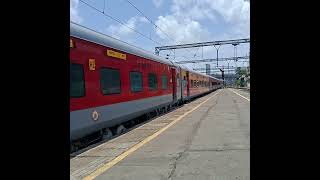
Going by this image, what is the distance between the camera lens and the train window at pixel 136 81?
15477 millimetres

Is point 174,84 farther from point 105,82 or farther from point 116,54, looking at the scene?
point 105,82

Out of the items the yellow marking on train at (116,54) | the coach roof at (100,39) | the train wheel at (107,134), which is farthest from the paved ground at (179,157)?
the coach roof at (100,39)

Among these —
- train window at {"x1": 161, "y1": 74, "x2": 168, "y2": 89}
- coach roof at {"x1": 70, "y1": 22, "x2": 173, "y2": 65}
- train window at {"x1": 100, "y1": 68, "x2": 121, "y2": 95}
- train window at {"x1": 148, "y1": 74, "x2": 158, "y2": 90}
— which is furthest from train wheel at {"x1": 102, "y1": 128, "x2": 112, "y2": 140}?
train window at {"x1": 161, "y1": 74, "x2": 168, "y2": 89}

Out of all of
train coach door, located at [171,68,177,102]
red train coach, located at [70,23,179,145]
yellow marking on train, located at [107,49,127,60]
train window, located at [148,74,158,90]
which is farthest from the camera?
train coach door, located at [171,68,177,102]

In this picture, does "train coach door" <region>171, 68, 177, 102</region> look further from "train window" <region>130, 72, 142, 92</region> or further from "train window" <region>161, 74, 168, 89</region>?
"train window" <region>130, 72, 142, 92</region>

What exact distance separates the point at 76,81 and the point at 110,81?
8.97 ft

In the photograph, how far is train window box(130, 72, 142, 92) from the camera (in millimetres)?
15477

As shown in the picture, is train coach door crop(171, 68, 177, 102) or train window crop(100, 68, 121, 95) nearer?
train window crop(100, 68, 121, 95)

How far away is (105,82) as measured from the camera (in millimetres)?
12203

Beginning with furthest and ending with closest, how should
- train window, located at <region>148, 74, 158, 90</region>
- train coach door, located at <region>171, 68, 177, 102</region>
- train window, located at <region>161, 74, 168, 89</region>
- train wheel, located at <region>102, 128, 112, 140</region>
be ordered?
1. train coach door, located at <region>171, 68, 177, 102</region>
2. train window, located at <region>161, 74, 168, 89</region>
3. train window, located at <region>148, 74, 158, 90</region>
4. train wheel, located at <region>102, 128, 112, 140</region>

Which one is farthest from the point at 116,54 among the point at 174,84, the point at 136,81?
the point at 174,84

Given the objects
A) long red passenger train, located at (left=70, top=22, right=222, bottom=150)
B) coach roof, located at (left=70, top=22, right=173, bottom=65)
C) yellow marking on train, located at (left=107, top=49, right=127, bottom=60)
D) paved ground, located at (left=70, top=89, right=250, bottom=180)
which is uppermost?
coach roof, located at (left=70, top=22, right=173, bottom=65)
